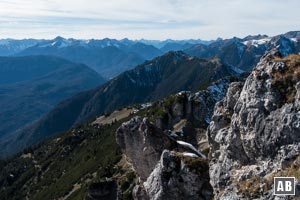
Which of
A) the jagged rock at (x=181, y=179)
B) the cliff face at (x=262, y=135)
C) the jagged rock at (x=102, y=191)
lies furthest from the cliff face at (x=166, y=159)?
the jagged rock at (x=102, y=191)

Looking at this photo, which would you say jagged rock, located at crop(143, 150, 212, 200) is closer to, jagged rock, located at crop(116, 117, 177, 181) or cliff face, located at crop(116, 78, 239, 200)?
cliff face, located at crop(116, 78, 239, 200)

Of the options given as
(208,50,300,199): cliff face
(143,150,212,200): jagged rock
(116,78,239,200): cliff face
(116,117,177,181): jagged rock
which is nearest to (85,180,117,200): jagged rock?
(116,78,239,200): cliff face

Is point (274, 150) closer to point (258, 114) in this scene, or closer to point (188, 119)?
point (258, 114)

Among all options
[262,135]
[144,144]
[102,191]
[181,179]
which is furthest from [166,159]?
[102,191]

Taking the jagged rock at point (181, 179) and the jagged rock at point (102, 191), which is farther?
the jagged rock at point (102, 191)

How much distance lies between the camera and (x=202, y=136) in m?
114

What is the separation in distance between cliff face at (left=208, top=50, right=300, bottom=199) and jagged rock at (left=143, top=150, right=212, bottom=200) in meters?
2.46

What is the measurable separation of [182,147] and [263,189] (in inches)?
1262

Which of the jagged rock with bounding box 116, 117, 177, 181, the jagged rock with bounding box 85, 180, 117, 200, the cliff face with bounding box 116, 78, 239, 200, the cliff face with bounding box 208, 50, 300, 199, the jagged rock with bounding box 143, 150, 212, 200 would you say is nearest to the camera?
the cliff face with bounding box 208, 50, 300, 199

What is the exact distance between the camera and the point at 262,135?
37.1m

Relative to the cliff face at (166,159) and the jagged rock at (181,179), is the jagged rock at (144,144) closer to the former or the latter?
the cliff face at (166,159)

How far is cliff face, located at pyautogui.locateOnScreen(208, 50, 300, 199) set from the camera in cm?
3406

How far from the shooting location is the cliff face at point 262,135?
3406 centimetres

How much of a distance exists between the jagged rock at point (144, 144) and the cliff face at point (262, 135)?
68.9ft
